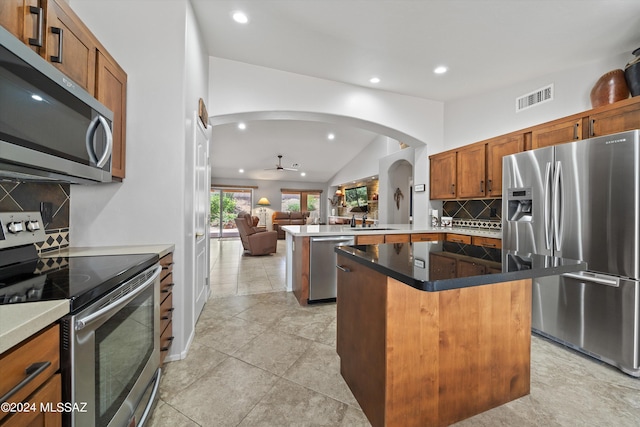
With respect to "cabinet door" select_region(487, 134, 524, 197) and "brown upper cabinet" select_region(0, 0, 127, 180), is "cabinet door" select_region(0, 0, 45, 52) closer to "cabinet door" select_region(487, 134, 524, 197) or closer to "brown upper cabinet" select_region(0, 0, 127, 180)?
"brown upper cabinet" select_region(0, 0, 127, 180)

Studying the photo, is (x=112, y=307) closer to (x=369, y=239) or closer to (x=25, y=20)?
(x=25, y=20)

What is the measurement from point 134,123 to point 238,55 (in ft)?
5.69

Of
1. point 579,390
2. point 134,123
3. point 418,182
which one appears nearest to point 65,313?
point 134,123

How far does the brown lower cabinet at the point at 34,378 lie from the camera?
591 millimetres

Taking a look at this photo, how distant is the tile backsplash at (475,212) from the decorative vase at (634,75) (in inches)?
62.5

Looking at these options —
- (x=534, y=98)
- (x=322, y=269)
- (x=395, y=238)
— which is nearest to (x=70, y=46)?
(x=322, y=269)

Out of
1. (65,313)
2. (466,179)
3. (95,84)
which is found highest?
(95,84)

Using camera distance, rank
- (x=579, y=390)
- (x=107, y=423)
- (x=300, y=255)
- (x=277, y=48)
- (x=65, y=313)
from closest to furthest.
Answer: (x=65, y=313), (x=107, y=423), (x=579, y=390), (x=277, y=48), (x=300, y=255)

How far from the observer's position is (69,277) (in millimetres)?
1048

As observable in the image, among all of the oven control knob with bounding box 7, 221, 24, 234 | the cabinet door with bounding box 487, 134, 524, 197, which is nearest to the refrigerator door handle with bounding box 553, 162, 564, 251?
the cabinet door with bounding box 487, 134, 524, 197

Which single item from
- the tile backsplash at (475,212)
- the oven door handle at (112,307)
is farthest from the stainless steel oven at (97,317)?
the tile backsplash at (475,212)

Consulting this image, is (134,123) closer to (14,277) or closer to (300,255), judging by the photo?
(14,277)

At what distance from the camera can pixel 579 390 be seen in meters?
1.67

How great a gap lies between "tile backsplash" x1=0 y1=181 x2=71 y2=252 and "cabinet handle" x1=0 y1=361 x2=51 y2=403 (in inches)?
46.2
